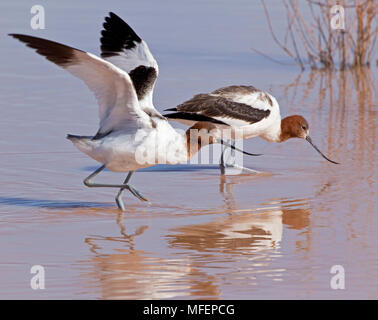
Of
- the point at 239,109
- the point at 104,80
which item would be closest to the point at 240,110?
the point at 239,109

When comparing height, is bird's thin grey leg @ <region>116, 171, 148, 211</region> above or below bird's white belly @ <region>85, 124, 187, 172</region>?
below

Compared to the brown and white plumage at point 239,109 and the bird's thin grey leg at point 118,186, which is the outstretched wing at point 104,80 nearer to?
the bird's thin grey leg at point 118,186

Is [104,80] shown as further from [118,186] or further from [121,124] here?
[118,186]

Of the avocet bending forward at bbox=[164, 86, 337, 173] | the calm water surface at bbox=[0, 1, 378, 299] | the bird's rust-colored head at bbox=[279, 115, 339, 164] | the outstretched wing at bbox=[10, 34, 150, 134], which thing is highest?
the outstretched wing at bbox=[10, 34, 150, 134]

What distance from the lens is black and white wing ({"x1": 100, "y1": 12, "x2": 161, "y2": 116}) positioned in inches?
280

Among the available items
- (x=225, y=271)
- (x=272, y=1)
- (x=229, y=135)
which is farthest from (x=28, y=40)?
(x=272, y=1)

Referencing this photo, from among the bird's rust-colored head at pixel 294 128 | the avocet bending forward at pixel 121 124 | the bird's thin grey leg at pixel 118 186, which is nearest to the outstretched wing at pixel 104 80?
the avocet bending forward at pixel 121 124

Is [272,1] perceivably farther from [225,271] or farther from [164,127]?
[225,271]

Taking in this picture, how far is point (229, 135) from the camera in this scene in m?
8.23

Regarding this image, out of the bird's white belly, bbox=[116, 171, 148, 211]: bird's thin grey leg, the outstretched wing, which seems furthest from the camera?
bbox=[116, 171, 148, 211]: bird's thin grey leg

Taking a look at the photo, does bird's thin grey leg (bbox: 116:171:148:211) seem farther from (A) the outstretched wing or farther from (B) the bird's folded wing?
(B) the bird's folded wing

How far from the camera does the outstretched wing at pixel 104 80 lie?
5.97 meters

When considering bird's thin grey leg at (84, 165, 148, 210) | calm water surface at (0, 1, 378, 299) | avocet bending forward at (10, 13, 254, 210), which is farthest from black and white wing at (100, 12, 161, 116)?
calm water surface at (0, 1, 378, 299)

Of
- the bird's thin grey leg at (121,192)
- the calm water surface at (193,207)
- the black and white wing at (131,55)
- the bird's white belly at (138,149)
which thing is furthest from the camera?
the black and white wing at (131,55)
